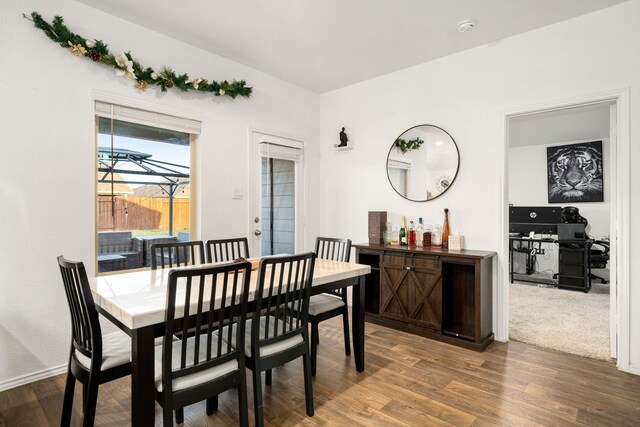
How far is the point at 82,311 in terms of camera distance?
169 cm

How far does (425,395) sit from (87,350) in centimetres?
201

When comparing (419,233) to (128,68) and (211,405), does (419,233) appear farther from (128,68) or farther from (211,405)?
(128,68)

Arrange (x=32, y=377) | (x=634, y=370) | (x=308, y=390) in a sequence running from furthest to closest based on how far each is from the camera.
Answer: (x=634, y=370), (x=32, y=377), (x=308, y=390)

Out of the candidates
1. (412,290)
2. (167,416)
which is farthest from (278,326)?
(412,290)

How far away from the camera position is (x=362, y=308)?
8.75 ft

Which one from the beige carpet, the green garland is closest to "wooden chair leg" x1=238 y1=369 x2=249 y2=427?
the beige carpet

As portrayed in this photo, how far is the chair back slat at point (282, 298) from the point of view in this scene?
6.23 ft

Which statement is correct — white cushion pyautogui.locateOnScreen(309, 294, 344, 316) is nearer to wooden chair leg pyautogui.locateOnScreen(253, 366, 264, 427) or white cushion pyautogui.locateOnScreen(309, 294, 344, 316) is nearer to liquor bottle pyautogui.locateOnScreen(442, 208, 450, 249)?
wooden chair leg pyautogui.locateOnScreen(253, 366, 264, 427)

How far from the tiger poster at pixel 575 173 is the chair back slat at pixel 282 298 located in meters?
6.49

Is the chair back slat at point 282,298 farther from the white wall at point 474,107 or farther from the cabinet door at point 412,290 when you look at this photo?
the white wall at point 474,107

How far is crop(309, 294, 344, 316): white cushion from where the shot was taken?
8.47 ft

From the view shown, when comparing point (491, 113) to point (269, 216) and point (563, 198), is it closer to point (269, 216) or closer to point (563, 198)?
point (269, 216)

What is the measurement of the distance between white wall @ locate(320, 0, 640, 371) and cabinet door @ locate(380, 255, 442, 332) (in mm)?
575

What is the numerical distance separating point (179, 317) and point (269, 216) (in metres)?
2.63
